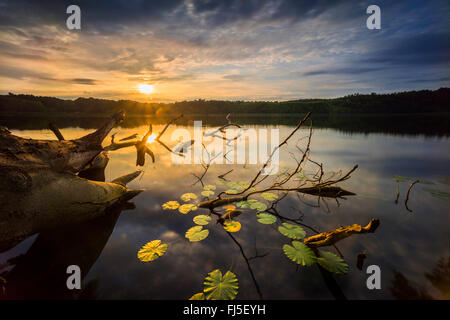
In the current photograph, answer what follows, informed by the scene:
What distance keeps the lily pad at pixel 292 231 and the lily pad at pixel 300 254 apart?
340mm

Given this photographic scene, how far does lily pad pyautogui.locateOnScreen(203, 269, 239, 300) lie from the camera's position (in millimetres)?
2830

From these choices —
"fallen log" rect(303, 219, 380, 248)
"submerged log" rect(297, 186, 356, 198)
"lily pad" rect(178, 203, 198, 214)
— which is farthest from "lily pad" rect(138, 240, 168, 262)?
"submerged log" rect(297, 186, 356, 198)

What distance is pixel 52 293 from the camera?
9.68 feet

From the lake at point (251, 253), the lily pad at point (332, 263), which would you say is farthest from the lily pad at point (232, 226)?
the lily pad at point (332, 263)

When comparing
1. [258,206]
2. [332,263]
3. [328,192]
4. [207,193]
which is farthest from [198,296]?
[328,192]

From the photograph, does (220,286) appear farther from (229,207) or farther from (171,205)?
(171,205)

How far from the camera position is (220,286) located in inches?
118

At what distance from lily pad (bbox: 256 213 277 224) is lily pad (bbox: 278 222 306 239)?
306mm

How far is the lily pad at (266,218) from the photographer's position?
16.0ft

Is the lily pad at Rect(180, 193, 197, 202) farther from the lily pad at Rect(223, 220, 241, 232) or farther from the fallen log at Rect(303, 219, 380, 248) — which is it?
the fallen log at Rect(303, 219, 380, 248)

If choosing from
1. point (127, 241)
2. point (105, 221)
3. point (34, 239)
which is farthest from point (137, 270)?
point (34, 239)

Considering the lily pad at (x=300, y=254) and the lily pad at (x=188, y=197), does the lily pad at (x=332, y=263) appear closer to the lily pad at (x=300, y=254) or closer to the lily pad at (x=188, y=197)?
the lily pad at (x=300, y=254)
